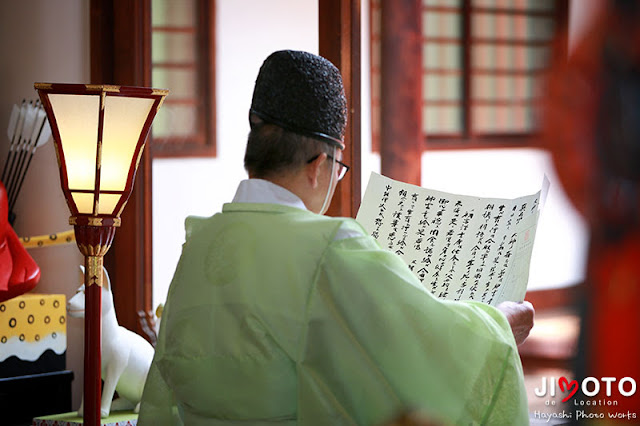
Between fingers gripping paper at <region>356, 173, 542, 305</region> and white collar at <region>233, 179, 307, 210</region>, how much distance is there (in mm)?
229

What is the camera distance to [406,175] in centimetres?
190

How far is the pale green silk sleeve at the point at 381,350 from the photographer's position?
45.6 inches

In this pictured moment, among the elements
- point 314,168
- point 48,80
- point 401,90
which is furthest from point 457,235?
point 48,80

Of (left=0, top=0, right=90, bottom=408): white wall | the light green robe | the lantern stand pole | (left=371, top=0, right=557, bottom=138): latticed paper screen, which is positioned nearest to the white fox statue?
the lantern stand pole

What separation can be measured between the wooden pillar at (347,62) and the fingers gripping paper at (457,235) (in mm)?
588

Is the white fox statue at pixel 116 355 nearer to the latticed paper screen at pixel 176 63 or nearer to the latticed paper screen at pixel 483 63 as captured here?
the latticed paper screen at pixel 176 63

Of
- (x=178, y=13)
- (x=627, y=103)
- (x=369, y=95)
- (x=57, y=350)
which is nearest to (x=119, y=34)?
(x=178, y=13)

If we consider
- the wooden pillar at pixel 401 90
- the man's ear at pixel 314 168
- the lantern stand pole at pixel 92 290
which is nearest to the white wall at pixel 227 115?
the wooden pillar at pixel 401 90

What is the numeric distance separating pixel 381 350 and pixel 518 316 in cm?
25

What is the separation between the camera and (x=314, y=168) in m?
→ 1.26

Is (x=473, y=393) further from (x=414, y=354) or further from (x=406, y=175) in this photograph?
(x=406, y=175)

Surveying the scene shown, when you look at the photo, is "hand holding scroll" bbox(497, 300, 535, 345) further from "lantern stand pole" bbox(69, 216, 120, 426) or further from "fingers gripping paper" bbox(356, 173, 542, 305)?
"lantern stand pole" bbox(69, 216, 120, 426)

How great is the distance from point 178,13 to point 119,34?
0.27 meters
